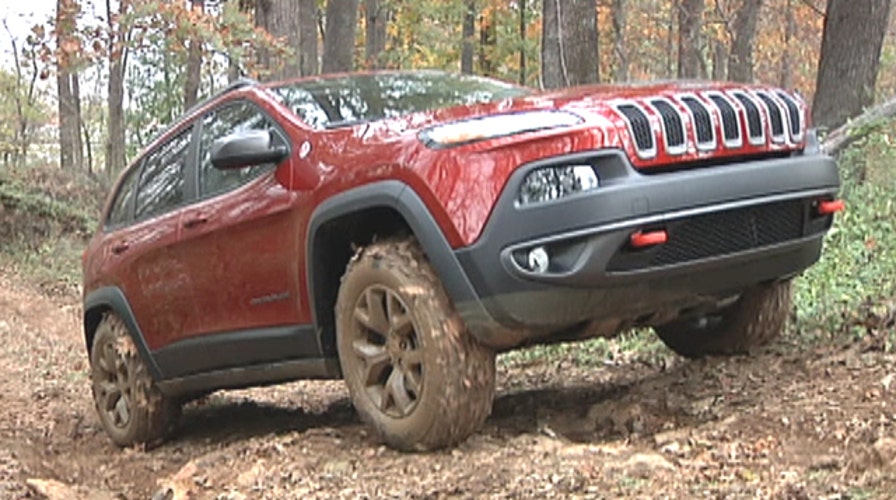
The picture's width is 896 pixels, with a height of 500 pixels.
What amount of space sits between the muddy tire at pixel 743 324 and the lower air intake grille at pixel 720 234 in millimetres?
674

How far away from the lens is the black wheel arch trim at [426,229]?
3.83 m

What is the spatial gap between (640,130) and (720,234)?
524 mm

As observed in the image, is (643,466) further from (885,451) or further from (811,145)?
(811,145)

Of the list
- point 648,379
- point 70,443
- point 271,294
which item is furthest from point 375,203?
point 70,443

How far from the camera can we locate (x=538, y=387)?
241 inches

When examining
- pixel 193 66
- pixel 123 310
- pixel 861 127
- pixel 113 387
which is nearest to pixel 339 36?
pixel 193 66

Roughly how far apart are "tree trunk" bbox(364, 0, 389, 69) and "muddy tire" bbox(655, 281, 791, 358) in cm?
2104

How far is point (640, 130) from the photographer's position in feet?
12.6

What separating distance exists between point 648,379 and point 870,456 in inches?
78.1

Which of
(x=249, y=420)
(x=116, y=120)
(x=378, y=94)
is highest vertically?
(x=378, y=94)

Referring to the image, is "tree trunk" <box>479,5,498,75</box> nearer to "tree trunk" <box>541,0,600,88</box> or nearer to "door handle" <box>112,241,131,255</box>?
"tree trunk" <box>541,0,600,88</box>

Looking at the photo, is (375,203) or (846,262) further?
(846,262)

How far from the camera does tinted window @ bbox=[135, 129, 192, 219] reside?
5738mm

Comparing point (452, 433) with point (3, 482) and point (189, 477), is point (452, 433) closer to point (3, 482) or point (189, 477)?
point (189, 477)
